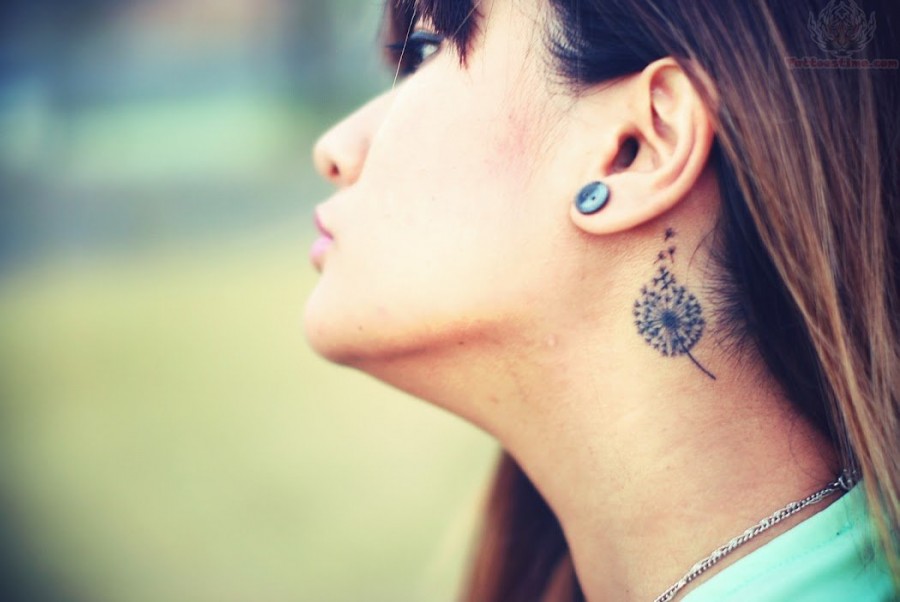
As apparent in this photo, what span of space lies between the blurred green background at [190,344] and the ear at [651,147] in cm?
91

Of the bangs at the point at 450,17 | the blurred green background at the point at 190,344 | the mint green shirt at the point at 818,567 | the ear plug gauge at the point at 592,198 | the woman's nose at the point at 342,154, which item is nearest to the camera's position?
the mint green shirt at the point at 818,567

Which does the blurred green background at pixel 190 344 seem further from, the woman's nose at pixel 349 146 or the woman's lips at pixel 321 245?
the woman's lips at pixel 321 245

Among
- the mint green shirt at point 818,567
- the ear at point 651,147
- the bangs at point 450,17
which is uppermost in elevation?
the bangs at point 450,17

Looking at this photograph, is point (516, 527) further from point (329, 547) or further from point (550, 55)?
point (329, 547)

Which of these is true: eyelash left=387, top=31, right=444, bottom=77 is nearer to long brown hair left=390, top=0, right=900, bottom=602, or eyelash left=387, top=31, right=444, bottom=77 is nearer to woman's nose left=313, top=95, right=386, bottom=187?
woman's nose left=313, top=95, right=386, bottom=187

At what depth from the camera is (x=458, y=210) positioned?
1.66 m

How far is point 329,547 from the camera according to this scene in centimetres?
459

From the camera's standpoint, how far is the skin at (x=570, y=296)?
5.04 feet

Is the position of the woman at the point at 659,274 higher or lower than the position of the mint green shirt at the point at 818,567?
higher

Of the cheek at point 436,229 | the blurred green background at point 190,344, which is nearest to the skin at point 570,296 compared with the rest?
the cheek at point 436,229

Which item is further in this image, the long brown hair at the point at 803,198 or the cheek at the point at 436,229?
the cheek at the point at 436,229

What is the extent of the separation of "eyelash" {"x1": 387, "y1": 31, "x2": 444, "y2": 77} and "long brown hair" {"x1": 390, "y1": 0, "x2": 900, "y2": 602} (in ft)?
1.14

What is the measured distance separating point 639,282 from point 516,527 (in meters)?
1.03

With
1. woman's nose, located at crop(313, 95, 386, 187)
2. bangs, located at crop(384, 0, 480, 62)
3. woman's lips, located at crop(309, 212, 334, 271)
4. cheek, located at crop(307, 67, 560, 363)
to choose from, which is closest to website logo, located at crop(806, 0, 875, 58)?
cheek, located at crop(307, 67, 560, 363)
